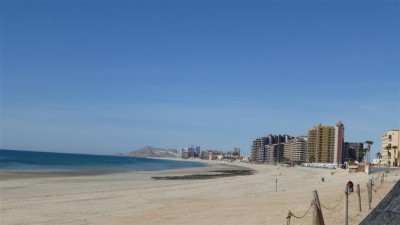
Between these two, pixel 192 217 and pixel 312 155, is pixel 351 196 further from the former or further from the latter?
pixel 312 155

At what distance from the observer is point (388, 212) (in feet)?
9.54

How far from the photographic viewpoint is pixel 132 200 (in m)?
22.3

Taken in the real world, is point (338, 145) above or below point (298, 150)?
above

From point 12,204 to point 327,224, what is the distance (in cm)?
1503

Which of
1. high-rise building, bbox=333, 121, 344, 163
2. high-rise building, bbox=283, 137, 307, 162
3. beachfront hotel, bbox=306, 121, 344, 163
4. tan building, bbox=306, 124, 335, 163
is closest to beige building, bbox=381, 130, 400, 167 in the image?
high-rise building, bbox=333, 121, 344, 163

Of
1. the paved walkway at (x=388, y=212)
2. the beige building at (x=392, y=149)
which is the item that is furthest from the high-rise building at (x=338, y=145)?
the paved walkway at (x=388, y=212)

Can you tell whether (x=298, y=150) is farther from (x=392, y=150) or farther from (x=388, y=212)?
(x=388, y=212)

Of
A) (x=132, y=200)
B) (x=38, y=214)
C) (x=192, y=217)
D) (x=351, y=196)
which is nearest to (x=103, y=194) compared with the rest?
(x=132, y=200)

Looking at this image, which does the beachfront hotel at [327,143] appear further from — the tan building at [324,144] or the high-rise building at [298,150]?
the high-rise building at [298,150]

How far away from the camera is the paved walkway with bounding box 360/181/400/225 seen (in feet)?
9.33

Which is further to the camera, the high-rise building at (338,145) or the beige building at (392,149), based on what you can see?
the high-rise building at (338,145)

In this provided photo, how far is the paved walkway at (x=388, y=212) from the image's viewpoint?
2.84 metres

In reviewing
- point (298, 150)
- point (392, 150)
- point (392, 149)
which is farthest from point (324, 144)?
point (392, 149)

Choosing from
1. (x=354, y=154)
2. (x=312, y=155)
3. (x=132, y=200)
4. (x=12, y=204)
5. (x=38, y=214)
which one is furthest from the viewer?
(x=354, y=154)
